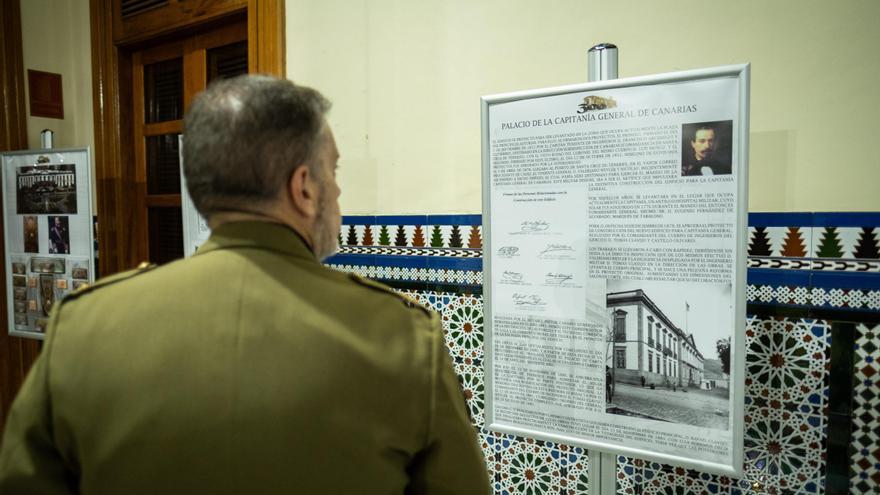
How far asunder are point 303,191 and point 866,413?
1.25m

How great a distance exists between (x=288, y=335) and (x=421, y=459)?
25cm

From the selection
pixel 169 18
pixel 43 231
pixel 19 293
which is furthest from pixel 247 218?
pixel 19 293

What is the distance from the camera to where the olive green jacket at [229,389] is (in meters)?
0.63

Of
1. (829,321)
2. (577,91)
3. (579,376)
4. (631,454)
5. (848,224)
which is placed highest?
(577,91)

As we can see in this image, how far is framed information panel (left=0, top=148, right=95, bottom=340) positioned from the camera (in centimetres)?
232

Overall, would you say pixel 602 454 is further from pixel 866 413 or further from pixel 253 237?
pixel 253 237

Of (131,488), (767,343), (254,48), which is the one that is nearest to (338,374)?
(131,488)

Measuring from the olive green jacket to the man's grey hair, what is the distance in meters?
0.05

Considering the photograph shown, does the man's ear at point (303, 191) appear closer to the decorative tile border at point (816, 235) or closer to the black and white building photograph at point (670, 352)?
the black and white building photograph at point (670, 352)

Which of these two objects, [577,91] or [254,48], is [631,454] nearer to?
[577,91]

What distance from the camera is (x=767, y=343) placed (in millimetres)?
1240
